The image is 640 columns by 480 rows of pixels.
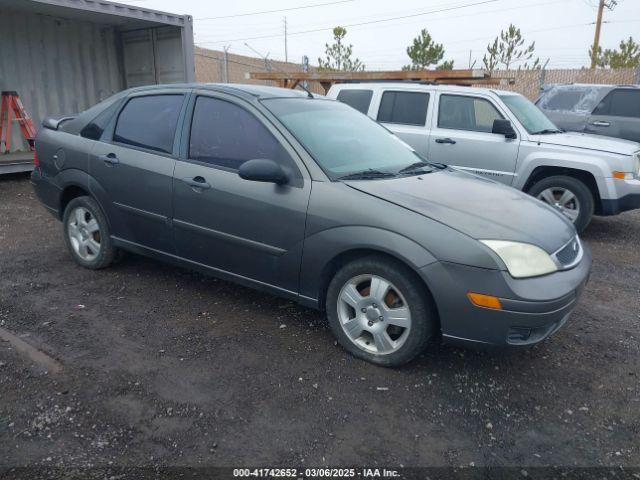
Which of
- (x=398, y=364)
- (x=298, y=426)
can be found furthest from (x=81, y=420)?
(x=398, y=364)

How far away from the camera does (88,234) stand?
460 cm

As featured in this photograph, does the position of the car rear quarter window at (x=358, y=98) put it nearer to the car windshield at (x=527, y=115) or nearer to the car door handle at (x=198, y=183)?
the car windshield at (x=527, y=115)

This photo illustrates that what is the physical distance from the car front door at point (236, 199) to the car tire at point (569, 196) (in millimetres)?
4080

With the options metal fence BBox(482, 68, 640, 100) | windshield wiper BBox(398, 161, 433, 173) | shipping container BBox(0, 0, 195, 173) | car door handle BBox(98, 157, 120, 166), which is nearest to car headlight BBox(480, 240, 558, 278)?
windshield wiper BBox(398, 161, 433, 173)

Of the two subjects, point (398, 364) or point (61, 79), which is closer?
point (398, 364)

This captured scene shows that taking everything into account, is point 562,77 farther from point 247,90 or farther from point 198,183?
point 198,183

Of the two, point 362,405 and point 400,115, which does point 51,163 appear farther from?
point 400,115

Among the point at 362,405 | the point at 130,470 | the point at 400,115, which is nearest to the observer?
the point at 130,470

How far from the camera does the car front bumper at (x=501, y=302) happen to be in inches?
107

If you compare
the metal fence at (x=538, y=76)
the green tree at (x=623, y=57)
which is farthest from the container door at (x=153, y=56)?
the green tree at (x=623, y=57)

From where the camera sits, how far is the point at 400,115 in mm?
7164

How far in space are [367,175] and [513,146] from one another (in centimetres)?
370

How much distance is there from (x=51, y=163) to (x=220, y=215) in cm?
217

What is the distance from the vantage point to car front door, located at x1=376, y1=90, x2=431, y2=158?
6957 millimetres
